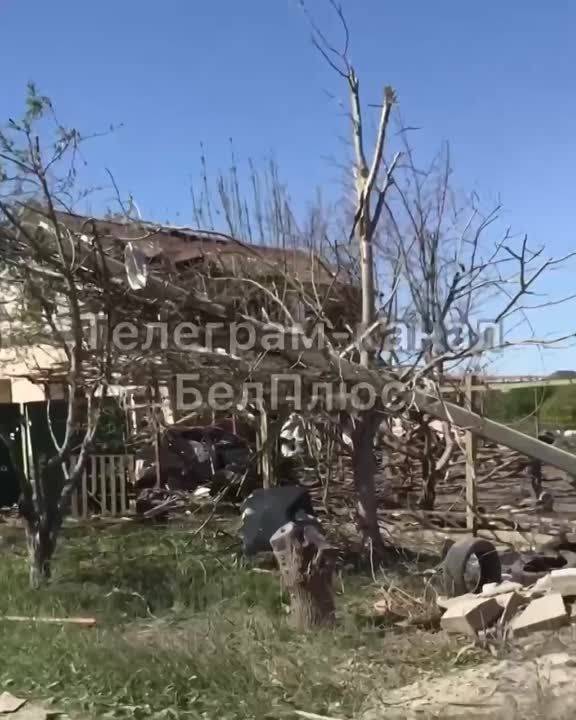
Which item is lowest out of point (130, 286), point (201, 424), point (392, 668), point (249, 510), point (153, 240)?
point (392, 668)

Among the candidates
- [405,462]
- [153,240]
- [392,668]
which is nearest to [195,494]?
[405,462]

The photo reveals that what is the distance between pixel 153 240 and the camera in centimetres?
850

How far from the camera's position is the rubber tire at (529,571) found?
265 inches

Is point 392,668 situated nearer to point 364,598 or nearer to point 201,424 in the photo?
point 364,598

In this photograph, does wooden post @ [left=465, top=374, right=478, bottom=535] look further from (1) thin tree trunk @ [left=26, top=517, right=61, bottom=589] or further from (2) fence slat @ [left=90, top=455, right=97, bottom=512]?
(2) fence slat @ [left=90, top=455, right=97, bottom=512]

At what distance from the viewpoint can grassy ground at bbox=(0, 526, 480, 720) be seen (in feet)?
14.5

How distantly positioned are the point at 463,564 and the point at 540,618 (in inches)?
42.9

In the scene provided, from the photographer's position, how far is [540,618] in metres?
5.21

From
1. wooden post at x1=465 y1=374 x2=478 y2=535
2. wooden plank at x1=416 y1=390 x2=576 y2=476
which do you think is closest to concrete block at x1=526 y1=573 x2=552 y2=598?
wooden plank at x1=416 y1=390 x2=576 y2=476

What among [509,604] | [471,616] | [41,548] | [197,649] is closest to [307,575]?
[197,649]

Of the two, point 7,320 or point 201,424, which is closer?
point 7,320

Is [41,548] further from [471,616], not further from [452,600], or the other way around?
[471,616]

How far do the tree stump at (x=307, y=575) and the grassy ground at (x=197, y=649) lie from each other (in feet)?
0.49

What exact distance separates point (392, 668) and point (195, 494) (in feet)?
24.4
